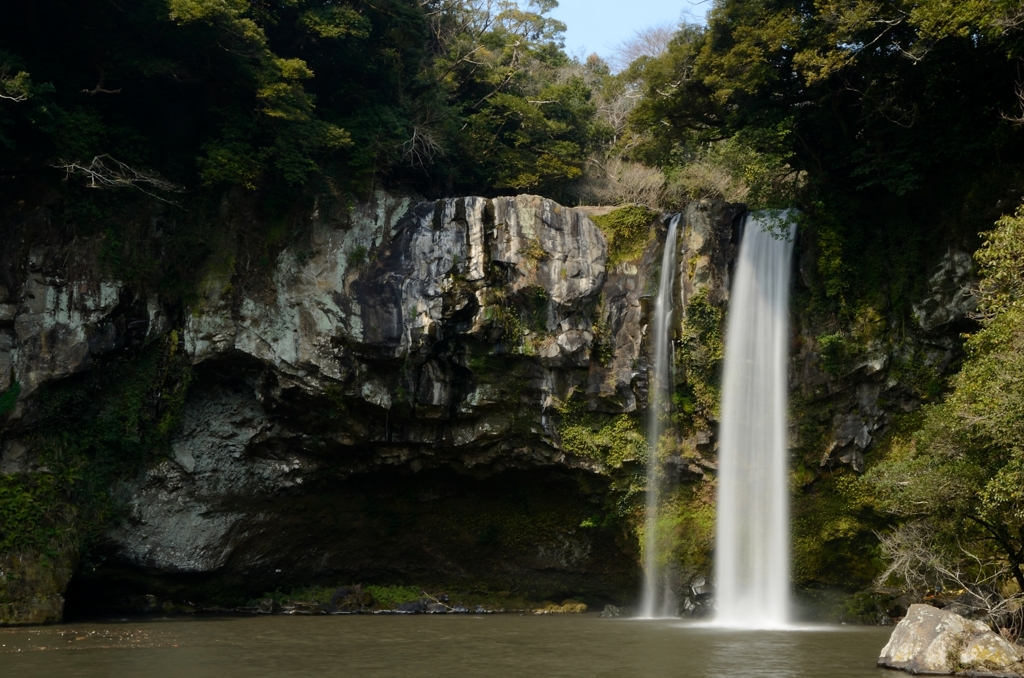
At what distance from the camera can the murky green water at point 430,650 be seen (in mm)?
12422

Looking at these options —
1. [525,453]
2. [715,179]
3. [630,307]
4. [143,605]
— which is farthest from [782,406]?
[143,605]

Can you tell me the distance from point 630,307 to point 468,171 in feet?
23.4

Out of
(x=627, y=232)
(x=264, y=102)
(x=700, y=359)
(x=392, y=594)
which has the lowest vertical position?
(x=392, y=594)

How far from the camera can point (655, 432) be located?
70.1ft

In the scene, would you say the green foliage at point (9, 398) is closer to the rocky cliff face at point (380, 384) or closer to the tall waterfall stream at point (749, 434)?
the rocky cliff face at point (380, 384)

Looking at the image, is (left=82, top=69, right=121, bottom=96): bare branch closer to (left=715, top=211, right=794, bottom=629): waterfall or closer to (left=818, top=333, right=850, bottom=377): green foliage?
(left=715, top=211, right=794, bottom=629): waterfall

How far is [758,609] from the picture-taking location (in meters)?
19.2

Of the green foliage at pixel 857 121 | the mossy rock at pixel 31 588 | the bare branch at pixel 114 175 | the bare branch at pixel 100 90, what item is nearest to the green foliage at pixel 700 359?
the green foliage at pixel 857 121

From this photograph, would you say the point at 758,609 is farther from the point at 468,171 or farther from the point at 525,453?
the point at 468,171

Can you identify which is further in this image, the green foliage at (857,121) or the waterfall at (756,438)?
the waterfall at (756,438)

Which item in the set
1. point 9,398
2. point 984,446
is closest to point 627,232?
point 984,446

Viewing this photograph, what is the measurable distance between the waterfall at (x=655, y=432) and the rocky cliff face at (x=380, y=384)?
307 mm

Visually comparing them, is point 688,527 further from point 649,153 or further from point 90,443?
point 90,443

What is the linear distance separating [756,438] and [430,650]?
9089 mm
